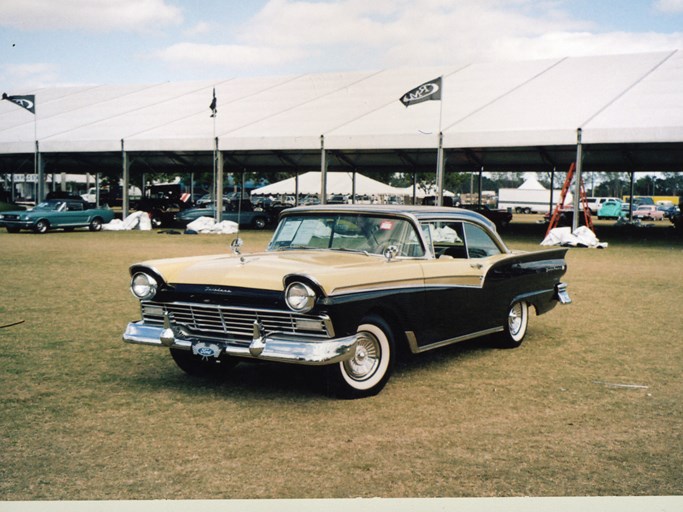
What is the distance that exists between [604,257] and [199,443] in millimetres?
15827

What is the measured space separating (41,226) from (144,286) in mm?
23451

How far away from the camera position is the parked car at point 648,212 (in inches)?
2147

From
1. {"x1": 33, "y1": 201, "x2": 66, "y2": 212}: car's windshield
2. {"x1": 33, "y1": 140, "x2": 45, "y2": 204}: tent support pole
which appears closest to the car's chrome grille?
{"x1": 33, "y1": 201, "x2": 66, "y2": 212}: car's windshield

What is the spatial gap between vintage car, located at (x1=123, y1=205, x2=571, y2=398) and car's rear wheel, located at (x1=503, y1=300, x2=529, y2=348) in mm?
81

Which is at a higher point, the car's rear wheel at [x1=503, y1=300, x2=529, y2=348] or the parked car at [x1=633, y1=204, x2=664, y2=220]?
the parked car at [x1=633, y1=204, x2=664, y2=220]

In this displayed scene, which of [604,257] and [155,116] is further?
[155,116]

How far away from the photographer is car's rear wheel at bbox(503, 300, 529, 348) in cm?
733

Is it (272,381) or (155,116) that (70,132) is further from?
(272,381)

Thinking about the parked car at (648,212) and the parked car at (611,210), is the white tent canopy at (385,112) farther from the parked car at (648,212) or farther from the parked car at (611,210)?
the parked car at (648,212)

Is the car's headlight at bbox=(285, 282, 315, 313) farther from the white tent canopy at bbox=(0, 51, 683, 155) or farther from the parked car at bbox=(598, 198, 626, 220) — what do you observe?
the parked car at bbox=(598, 198, 626, 220)

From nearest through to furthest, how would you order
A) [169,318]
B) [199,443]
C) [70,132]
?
1. [199,443]
2. [169,318]
3. [70,132]

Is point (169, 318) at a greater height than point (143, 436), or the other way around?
point (169, 318)

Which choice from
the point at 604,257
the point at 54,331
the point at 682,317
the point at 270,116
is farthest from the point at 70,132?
the point at 682,317

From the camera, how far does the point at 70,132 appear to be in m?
31.4
